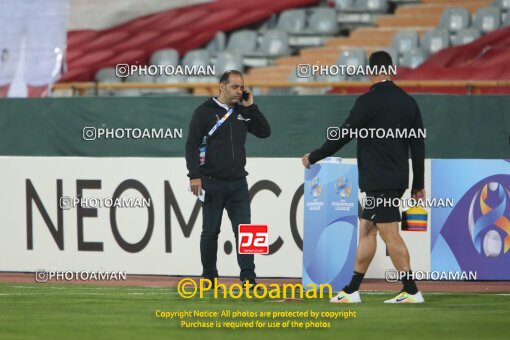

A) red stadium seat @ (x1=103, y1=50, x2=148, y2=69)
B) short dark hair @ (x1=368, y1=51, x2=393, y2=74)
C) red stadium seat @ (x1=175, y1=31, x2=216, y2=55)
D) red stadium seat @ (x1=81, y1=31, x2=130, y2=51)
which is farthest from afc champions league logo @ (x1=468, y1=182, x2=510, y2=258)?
red stadium seat @ (x1=81, y1=31, x2=130, y2=51)

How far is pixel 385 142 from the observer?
10.1 m

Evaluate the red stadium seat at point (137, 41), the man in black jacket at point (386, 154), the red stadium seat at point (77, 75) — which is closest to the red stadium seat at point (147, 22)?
the red stadium seat at point (137, 41)

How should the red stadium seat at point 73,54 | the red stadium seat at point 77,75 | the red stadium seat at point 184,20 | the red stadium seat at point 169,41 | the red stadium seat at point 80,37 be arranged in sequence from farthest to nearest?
the red stadium seat at point 184,20 < the red stadium seat at point 80,37 < the red stadium seat at point 169,41 < the red stadium seat at point 73,54 < the red stadium seat at point 77,75

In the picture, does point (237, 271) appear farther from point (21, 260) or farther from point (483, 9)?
point (483, 9)

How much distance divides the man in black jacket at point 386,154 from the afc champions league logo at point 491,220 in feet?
8.91

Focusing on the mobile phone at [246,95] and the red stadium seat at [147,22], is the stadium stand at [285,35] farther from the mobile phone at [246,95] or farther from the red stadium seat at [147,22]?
the mobile phone at [246,95]

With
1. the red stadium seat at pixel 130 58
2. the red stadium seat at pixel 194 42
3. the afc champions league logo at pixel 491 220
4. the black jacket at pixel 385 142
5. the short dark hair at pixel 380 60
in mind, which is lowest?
the afc champions league logo at pixel 491 220

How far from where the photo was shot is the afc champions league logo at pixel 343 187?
11.7 m

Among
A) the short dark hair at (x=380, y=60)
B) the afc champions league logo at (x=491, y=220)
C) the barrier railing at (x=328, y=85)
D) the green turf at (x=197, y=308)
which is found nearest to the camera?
the green turf at (x=197, y=308)

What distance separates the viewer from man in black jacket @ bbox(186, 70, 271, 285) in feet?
36.2

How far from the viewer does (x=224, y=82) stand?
433 inches

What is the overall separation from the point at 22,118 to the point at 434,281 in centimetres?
500

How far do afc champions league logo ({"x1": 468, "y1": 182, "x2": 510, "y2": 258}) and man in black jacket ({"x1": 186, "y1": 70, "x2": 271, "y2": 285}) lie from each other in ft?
9.22

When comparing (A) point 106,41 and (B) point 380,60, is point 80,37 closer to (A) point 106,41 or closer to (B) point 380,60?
(A) point 106,41
